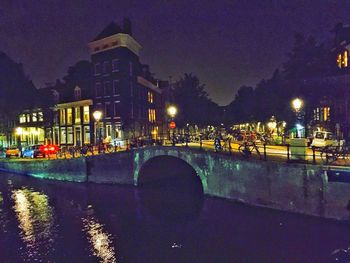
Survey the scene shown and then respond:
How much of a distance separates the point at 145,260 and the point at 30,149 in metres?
35.0

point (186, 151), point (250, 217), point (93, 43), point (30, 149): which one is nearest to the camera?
point (250, 217)

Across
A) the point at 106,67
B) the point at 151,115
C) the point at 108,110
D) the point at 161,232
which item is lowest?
the point at 161,232

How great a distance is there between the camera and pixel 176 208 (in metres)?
23.6

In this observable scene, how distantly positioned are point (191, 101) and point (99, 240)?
51.5 m

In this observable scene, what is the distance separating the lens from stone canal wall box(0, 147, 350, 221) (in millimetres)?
17516

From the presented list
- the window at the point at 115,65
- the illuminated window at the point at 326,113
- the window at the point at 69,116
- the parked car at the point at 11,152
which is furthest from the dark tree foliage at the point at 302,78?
the parked car at the point at 11,152

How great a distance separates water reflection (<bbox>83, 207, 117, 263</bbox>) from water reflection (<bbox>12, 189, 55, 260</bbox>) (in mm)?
1870

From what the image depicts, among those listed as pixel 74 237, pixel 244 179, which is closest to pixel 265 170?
pixel 244 179

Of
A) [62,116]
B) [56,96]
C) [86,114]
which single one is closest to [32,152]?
[86,114]

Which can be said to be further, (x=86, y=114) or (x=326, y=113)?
(x=86, y=114)

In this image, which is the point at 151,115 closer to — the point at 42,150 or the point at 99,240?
the point at 42,150

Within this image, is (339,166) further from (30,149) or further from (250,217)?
(30,149)

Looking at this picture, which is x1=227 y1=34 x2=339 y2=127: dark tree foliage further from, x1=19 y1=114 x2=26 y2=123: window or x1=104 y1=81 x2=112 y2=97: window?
x1=19 y1=114 x2=26 y2=123: window

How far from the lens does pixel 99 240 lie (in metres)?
17.5
